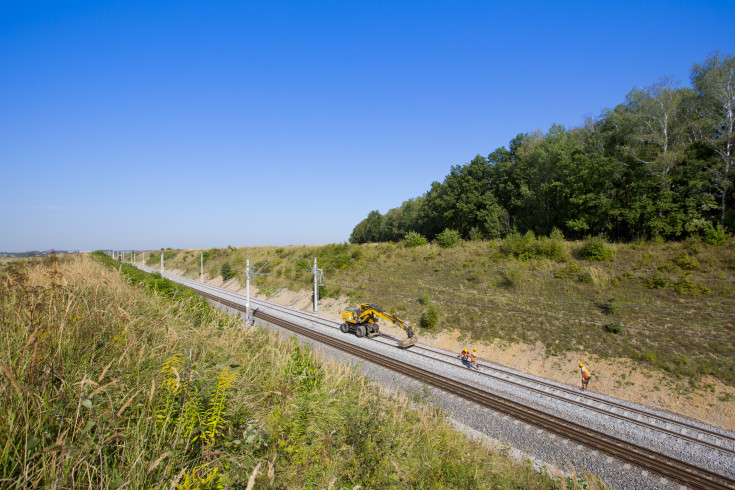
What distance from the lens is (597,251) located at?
24.5 metres

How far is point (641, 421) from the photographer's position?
1184 centimetres

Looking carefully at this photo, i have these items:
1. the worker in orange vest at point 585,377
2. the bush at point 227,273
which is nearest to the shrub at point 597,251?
the worker in orange vest at point 585,377

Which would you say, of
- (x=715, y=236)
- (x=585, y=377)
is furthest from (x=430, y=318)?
(x=715, y=236)

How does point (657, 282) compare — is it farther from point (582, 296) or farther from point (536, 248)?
point (536, 248)

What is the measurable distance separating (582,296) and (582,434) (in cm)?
1267

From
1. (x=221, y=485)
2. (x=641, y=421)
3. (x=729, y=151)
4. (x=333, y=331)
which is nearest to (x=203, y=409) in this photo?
(x=221, y=485)

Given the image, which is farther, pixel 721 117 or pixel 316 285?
pixel 316 285

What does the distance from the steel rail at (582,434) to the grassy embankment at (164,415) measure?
246 inches

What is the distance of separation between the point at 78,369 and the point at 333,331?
70.8ft

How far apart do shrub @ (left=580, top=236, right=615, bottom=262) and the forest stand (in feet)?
12.1

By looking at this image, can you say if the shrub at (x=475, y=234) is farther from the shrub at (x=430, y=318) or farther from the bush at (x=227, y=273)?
the bush at (x=227, y=273)

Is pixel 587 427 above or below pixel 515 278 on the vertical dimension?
below

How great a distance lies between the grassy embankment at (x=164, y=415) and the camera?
7.47ft

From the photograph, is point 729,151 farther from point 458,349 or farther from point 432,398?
point 432,398
